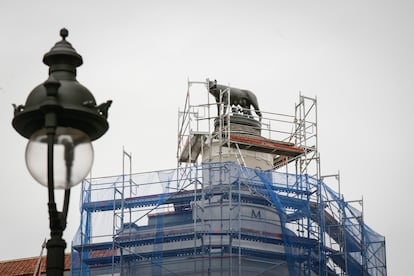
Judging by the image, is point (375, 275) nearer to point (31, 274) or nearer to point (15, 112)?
point (31, 274)

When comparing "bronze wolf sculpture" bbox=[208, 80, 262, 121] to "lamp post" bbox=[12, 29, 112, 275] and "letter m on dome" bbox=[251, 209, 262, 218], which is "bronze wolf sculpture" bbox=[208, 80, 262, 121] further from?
"lamp post" bbox=[12, 29, 112, 275]

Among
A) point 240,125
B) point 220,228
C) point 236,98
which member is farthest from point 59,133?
point 236,98

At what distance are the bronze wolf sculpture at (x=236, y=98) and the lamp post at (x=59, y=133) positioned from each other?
28373 mm

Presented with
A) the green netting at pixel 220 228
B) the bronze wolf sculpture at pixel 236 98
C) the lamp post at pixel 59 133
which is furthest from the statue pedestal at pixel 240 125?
the lamp post at pixel 59 133

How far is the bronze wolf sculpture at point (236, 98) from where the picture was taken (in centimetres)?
3884

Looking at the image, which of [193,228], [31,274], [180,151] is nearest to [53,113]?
[193,228]

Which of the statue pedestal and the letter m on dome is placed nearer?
the letter m on dome

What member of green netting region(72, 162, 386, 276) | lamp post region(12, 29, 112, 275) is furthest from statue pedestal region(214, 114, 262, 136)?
lamp post region(12, 29, 112, 275)

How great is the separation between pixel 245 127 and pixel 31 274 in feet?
40.6

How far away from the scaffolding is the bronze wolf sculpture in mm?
3467

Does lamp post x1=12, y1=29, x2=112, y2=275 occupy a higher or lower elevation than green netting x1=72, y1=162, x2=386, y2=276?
lower

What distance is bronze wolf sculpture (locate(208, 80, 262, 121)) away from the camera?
38.8m

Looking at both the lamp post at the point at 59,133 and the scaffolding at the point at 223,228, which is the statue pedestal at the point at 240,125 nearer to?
the scaffolding at the point at 223,228

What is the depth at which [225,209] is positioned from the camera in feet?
110
